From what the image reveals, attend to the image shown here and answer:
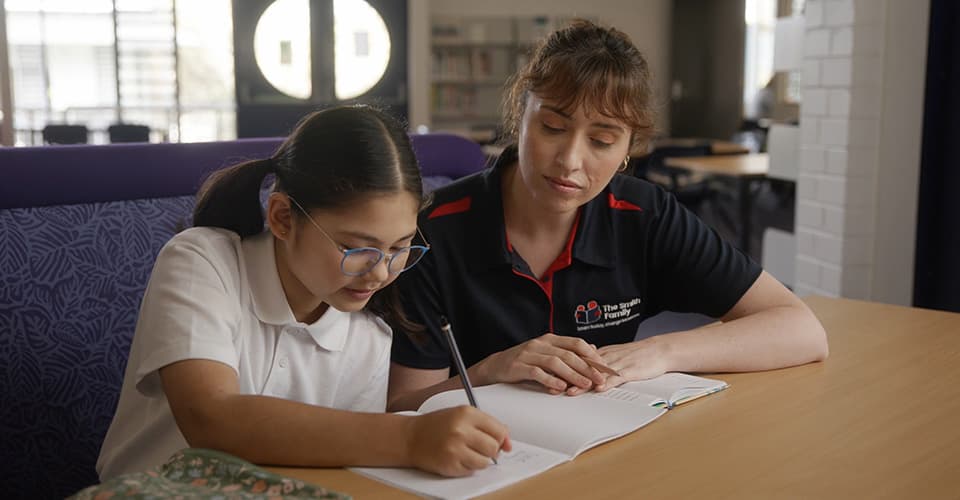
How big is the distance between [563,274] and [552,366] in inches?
14.4

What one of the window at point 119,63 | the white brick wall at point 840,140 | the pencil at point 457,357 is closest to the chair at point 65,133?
the window at point 119,63

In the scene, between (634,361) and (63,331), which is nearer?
(634,361)

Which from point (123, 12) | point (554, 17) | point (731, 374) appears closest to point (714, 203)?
point (554, 17)

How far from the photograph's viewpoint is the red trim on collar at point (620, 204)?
A: 1733mm

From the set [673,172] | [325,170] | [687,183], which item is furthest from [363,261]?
[687,183]

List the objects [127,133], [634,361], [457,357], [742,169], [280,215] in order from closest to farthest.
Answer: [457,357]
[280,215]
[634,361]
[742,169]
[127,133]

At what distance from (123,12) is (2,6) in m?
1.04

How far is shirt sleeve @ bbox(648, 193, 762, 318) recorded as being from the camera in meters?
1.71

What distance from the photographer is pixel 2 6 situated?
8164 mm

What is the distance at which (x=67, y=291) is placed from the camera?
1.68m

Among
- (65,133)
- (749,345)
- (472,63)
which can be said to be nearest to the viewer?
(749,345)

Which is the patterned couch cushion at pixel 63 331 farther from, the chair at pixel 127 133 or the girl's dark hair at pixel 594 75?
the chair at pixel 127 133

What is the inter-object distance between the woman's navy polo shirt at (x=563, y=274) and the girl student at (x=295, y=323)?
0.17 metres

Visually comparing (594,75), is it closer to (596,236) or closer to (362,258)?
(596,236)
